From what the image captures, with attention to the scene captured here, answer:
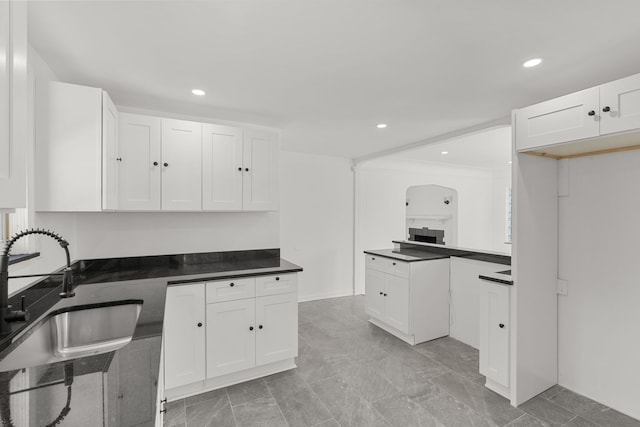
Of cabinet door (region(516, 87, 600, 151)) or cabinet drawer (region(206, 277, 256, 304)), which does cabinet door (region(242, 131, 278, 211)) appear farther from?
cabinet door (region(516, 87, 600, 151))

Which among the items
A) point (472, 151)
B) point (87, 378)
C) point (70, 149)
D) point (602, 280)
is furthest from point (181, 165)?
point (472, 151)

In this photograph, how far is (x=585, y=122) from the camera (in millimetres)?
1788

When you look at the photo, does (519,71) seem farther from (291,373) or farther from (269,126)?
(291,373)

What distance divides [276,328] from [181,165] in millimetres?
1692

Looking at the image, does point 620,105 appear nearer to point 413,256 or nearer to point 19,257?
point 413,256

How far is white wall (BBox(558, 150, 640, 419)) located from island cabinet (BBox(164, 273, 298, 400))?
228 cm

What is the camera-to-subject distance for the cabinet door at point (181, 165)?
2.58m

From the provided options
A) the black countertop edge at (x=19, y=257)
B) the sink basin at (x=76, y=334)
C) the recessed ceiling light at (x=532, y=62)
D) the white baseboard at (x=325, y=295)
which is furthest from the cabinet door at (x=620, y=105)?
the white baseboard at (x=325, y=295)

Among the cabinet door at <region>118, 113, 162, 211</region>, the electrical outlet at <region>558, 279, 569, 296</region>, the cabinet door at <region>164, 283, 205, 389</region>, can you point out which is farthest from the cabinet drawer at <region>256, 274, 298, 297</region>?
the electrical outlet at <region>558, 279, 569, 296</region>

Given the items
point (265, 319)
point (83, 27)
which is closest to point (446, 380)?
point (265, 319)

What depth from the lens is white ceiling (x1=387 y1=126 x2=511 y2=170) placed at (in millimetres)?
3885

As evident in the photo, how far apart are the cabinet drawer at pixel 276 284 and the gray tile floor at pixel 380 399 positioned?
2.46ft

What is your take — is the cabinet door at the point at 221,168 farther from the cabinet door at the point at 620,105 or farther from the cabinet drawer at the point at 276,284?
the cabinet door at the point at 620,105

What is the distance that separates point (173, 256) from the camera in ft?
9.40
